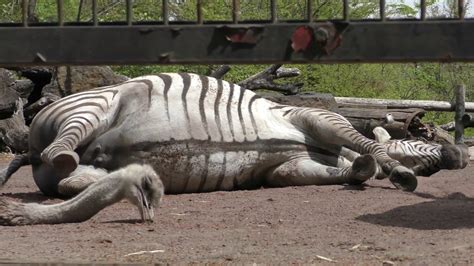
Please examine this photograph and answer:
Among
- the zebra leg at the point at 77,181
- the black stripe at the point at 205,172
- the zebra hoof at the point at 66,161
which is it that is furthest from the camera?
the black stripe at the point at 205,172

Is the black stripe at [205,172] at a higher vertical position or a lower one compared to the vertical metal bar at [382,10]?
lower

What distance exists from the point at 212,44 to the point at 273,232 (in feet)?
5.97

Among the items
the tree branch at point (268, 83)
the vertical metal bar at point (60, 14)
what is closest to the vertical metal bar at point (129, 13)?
the vertical metal bar at point (60, 14)

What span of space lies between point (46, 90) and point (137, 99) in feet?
15.3

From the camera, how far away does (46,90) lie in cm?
1259

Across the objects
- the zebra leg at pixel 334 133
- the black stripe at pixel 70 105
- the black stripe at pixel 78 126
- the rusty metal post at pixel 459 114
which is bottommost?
the rusty metal post at pixel 459 114

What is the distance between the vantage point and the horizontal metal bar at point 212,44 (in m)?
4.02

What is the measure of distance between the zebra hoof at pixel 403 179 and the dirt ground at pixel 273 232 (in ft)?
0.38

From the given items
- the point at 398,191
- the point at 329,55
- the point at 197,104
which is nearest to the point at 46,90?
the point at 197,104

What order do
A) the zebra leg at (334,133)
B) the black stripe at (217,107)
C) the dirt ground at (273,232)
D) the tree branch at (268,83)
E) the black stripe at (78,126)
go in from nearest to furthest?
the dirt ground at (273,232), the black stripe at (78,126), the black stripe at (217,107), the zebra leg at (334,133), the tree branch at (268,83)

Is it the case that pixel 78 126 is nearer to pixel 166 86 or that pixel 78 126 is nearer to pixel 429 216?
pixel 166 86

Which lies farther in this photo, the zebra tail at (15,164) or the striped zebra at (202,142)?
the zebra tail at (15,164)

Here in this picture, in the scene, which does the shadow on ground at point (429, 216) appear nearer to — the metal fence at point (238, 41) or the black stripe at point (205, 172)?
the metal fence at point (238, 41)

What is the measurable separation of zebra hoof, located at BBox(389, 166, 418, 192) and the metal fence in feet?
12.7
